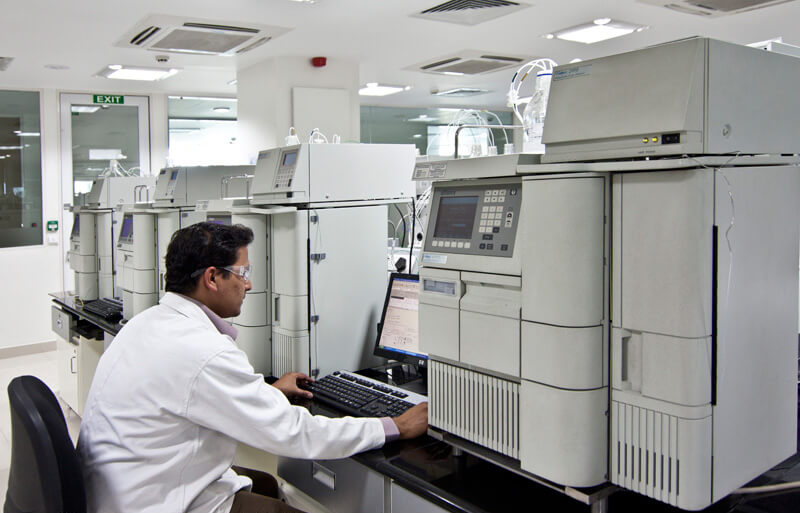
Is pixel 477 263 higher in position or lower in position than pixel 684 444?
higher

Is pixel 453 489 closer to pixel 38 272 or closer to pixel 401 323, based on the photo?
pixel 401 323

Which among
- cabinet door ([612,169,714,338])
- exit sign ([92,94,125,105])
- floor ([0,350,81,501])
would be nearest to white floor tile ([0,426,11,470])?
floor ([0,350,81,501])

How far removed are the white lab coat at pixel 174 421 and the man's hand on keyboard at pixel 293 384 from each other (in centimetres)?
45

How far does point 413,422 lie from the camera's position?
1640 millimetres

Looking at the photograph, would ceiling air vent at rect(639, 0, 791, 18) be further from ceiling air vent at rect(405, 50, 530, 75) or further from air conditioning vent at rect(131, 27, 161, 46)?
air conditioning vent at rect(131, 27, 161, 46)

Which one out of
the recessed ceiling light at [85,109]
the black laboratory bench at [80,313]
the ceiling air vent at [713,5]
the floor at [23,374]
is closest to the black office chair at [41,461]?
the black laboratory bench at [80,313]

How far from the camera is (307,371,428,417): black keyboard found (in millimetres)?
1812

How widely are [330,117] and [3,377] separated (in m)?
3.48

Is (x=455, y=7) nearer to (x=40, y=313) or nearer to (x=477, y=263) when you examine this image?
(x=477, y=263)

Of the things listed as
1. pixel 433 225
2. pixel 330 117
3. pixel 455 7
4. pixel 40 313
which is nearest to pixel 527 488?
pixel 433 225

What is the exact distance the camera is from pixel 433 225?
1.48 m

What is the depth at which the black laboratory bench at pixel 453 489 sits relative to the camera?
4.04 ft

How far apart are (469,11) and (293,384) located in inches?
106

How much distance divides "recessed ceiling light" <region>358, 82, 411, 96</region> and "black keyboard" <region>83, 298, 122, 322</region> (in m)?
3.57
